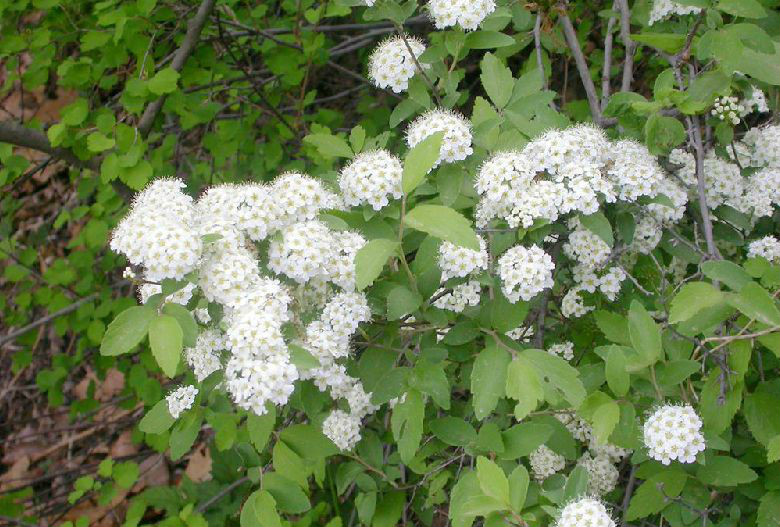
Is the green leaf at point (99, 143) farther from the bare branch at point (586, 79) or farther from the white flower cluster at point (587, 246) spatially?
the white flower cluster at point (587, 246)

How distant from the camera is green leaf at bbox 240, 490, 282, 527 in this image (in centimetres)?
204

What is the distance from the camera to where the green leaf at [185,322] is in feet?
5.83

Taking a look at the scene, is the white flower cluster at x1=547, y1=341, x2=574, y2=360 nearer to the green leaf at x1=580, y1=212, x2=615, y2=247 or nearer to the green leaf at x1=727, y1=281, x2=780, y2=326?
the green leaf at x1=580, y1=212, x2=615, y2=247

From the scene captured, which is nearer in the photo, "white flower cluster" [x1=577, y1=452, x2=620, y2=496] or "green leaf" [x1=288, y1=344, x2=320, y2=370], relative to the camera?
"green leaf" [x1=288, y1=344, x2=320, y2=370]

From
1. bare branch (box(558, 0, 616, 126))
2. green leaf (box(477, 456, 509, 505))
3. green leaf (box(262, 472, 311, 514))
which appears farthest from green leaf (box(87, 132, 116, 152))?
green leaf (box(477, 456, 509, 505))

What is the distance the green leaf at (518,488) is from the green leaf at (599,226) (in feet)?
2.09

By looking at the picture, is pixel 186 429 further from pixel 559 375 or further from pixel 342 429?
pixel 559 375

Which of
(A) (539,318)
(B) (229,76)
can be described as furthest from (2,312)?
(A) (539,318)

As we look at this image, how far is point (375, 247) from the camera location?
1.79m

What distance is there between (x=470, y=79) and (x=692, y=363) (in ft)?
11.6

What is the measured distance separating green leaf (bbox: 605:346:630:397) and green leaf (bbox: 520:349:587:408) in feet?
0.33

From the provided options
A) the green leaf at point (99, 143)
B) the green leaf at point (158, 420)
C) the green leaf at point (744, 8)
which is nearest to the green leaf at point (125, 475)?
the green leaf at point (99, 143)

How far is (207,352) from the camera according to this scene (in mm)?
2051

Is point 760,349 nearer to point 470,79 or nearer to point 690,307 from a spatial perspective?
point 690,307
